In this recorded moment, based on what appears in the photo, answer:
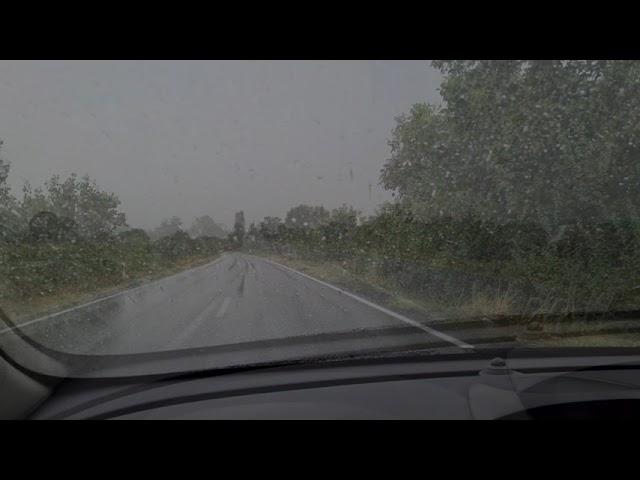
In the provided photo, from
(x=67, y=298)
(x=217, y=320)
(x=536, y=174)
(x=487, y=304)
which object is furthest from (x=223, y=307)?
(x=536, y=174)

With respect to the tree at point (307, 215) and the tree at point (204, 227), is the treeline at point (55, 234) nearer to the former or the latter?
the tree at point (204, 227)

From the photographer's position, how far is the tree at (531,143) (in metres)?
7.58

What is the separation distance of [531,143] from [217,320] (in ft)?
17.8

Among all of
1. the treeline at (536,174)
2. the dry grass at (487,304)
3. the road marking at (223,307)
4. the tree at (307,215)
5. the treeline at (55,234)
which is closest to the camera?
the treeline at (55,234)

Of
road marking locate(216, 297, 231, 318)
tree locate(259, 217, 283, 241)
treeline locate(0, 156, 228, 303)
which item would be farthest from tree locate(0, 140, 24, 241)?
tree locate(259, 217, 283, 241)

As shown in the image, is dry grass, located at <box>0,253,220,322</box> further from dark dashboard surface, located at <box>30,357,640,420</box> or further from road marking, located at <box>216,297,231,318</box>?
road marking, located at <box>216,297,231,318</box>

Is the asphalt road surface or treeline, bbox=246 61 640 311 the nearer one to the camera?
the asphalt road surface

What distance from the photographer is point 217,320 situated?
23.7 feet

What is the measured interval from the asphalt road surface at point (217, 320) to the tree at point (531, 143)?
2.72 metres

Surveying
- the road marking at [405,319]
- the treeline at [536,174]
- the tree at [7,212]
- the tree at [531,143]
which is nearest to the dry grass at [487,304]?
the treeline at [536,174]

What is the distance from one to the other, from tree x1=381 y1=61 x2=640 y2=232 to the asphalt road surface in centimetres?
272

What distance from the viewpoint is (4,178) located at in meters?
4.22

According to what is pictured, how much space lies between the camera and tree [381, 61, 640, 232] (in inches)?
299
